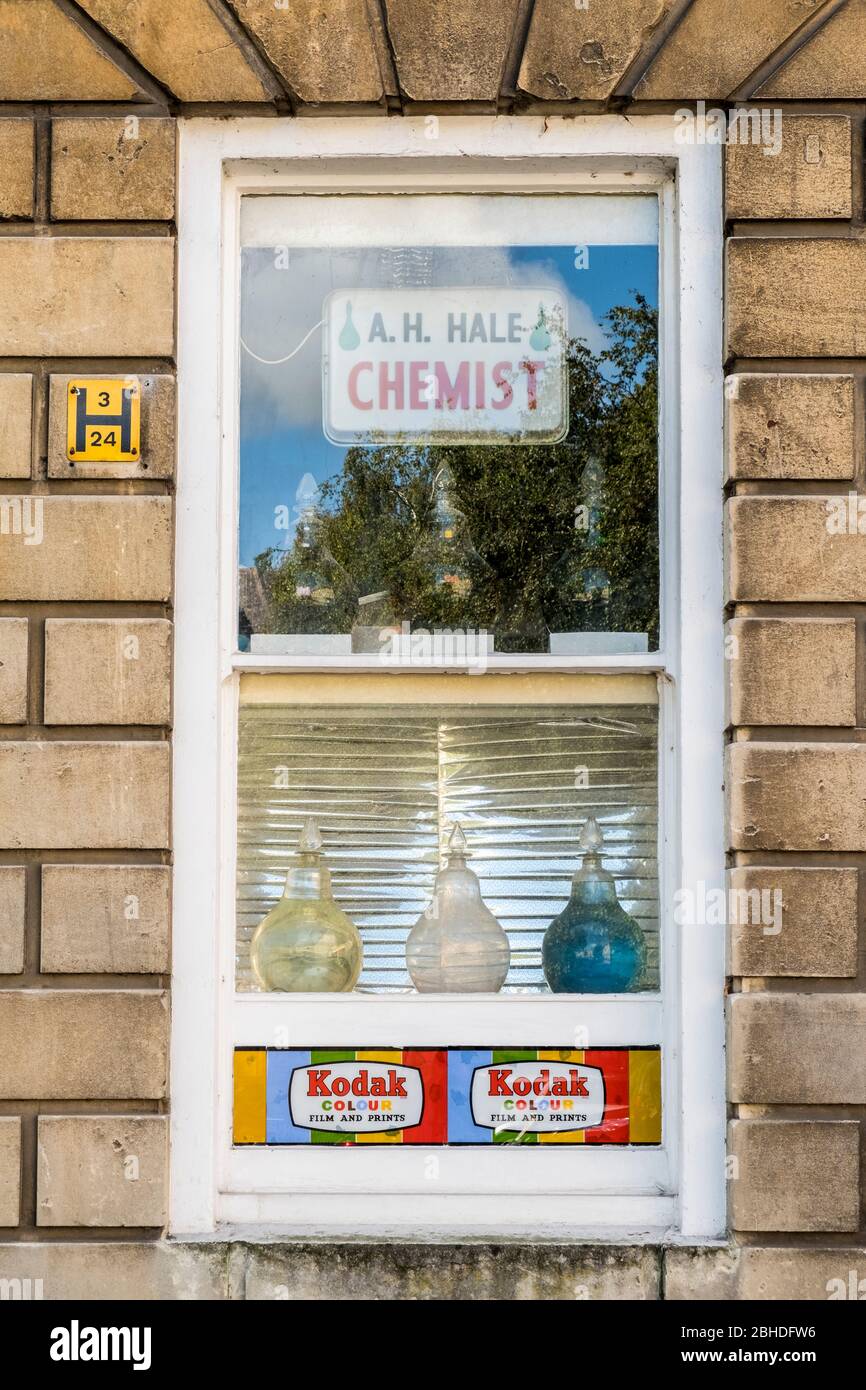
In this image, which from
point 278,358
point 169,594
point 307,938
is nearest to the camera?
point 169,594

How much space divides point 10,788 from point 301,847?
71 centimetres

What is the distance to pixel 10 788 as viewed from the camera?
10.6ft

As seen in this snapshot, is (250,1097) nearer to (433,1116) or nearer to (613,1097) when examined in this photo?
(433,1116)

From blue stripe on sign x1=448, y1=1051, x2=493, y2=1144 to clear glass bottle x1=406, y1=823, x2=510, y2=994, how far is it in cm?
16

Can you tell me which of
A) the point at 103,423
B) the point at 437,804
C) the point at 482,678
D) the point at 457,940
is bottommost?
the point at 457,940

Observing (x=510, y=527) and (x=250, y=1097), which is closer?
(x=250, y=1097)

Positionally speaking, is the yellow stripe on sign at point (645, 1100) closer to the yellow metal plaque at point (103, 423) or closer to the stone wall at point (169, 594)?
the stone wall at point (169, 594)

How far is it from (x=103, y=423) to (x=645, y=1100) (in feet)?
6.66

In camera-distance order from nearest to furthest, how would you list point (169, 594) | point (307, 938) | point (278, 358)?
point (169, 594), point (307, 938), point (278, 358)

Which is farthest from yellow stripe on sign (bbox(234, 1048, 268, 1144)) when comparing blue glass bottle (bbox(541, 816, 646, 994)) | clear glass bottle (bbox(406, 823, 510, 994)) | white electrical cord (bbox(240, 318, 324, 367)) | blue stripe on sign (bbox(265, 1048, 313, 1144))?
white electrical cord (bbox(240, 318, 324, 367))

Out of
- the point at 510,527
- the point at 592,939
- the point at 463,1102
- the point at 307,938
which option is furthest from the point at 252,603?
the point at 463,1102

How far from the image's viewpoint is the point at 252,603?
341 cm

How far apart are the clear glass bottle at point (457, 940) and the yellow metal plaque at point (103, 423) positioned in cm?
122

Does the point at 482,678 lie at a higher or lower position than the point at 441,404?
lower
